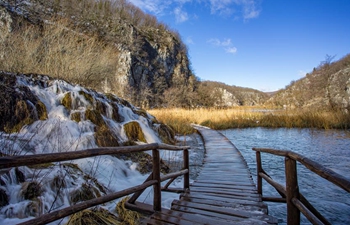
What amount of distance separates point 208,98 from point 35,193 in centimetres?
3231

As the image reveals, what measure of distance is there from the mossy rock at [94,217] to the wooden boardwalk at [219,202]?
22.6 inches

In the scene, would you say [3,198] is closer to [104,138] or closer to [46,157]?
[46,157]

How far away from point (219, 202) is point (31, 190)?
95.8 inches

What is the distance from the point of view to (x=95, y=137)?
191 inches

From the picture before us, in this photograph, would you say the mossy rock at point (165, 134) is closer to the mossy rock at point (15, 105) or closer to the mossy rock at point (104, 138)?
the mossy rock at point (104, 138)

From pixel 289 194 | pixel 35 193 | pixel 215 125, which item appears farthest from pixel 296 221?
pixel 215 125

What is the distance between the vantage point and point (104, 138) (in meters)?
4.91

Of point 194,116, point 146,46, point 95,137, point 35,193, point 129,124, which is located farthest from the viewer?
point 146,46

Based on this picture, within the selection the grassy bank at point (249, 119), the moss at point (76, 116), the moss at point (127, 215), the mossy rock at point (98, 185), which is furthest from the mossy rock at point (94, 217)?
the grassy bank at point (249, 119)

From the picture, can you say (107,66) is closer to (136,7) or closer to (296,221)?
(296,221)

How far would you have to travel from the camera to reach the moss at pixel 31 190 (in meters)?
2.51

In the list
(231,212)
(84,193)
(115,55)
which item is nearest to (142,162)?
(84,193)

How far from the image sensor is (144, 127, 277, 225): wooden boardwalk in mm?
2359

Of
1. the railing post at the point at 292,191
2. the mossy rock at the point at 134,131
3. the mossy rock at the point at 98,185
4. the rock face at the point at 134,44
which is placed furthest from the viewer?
the rock face at the point at 134,44
